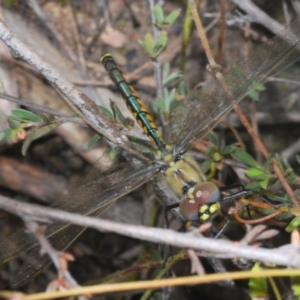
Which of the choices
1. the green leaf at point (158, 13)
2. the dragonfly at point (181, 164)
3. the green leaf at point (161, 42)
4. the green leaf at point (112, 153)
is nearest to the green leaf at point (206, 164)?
the dragonfly at point (181, 164)

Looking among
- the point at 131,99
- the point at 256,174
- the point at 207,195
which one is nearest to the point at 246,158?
the point at 256,174

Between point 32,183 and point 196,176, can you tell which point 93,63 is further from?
point 196,176

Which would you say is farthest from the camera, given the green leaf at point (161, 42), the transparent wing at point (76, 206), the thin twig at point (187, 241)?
the green leaf at point (161, 42)

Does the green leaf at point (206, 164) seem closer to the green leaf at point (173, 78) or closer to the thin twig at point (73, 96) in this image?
the thin twig at point (73, 96)

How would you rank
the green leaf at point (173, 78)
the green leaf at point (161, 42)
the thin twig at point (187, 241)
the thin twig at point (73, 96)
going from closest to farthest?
the thin twig at point (187, 241) → the thin twig at point (73, 96) → the green leaf at point (161, 42) → the green leaf at point (173, 78)

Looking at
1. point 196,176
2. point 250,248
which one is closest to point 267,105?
point 196,176

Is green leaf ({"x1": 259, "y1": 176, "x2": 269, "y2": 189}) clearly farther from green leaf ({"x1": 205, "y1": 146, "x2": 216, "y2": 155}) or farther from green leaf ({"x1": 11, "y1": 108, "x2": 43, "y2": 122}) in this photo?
green leaf ({"x1": 11, "y1": 108, "x2": 43, "y2": 122})

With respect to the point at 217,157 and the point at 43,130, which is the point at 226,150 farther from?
the point at 43,130
